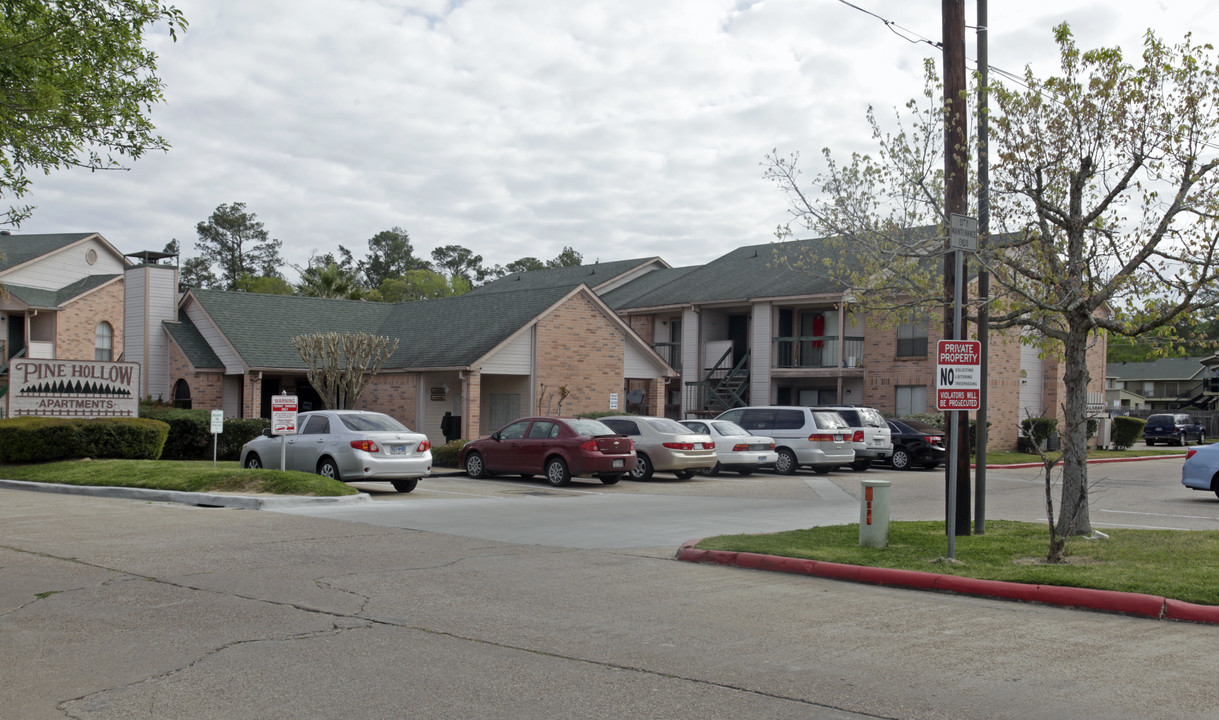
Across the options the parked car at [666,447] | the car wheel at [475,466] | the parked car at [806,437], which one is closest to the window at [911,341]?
the parked car at [806,437]

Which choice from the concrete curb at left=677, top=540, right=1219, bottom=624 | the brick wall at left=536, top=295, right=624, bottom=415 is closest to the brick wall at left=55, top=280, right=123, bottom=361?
the brick wall at left=536, top=295, right=624, bottom=415

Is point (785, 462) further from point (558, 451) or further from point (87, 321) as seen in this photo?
point (87, 321)

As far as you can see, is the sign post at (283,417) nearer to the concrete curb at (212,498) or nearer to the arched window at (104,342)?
the concrete curb at (212,498)

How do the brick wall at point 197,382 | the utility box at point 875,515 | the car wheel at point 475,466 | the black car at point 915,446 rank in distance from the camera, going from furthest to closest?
the brick wall at point 197,382 → the black car at point 915,446 → the car wheel at point 475,466 → the utility box at point 875,515

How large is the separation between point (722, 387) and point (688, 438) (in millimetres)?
18185

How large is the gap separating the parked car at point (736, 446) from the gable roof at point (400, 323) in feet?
27.3

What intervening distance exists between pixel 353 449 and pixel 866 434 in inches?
553

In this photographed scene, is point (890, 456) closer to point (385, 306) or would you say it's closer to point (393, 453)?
point (393, 453)

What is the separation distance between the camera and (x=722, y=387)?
41.5m

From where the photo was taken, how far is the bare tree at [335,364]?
3039 centimetres

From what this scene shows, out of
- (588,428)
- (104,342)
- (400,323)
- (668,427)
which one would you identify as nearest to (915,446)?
(668,427)

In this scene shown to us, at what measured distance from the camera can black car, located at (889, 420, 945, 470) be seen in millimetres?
28812

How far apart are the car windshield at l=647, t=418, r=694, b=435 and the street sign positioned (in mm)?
13265

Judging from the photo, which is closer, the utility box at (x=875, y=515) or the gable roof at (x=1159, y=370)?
the utility box at (x=875, y=515)
